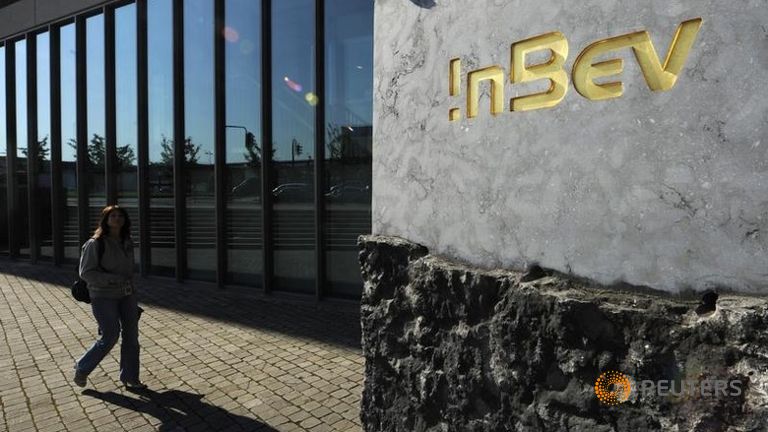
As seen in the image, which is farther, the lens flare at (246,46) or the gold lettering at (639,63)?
the lens flare at (246,46)

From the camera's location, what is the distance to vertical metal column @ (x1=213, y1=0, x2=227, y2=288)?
827 cm

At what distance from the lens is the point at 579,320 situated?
2.06 metres

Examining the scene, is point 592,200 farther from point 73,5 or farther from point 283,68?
point 73,5

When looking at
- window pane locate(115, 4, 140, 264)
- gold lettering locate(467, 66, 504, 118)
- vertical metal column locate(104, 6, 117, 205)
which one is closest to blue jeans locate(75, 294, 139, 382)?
gold lettering locate(467, 66, 504, 118)

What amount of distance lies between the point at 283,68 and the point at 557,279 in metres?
6.41

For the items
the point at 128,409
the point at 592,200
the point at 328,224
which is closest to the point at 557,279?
the point at 592,200

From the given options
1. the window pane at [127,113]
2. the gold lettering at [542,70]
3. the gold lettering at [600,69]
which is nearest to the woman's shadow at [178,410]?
the gold lettering at [542,70]

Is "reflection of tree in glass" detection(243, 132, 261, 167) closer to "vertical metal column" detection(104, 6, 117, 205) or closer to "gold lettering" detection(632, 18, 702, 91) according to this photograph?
"vertical metal column" detection(104, 6, 117, 205)

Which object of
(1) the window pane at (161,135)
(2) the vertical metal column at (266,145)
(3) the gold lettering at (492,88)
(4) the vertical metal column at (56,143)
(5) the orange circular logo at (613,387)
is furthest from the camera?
(4) the vertical metal column at (56,143)

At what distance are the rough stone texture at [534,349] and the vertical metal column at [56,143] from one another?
33.0ft

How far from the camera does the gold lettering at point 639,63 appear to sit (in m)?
1.86

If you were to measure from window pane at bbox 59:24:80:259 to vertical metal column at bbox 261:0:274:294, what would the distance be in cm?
487

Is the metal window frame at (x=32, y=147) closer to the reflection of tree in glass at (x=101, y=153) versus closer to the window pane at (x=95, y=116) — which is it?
the reflection of tree in glass at (x=101, y=153)

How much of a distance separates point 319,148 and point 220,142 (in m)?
1.96
